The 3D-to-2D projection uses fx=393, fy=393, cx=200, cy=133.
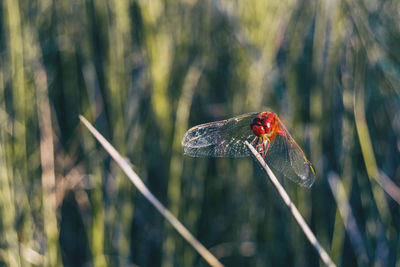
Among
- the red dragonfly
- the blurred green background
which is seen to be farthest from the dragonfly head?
the blurred green background

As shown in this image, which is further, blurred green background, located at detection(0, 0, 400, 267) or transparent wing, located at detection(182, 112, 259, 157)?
blurred green background, located at detection(0, 0, 400, 267)

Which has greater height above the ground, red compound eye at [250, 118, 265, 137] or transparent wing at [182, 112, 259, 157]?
red compound eye at [250, 118, 265, 137]

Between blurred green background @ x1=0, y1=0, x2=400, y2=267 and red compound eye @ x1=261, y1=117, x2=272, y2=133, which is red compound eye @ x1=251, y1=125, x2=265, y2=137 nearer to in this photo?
red compound eye @ x1=261, y1=117, x2=272, y2=133

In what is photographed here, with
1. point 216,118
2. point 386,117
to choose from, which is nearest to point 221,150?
point 216,118

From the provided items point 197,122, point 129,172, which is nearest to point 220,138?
point 129,172

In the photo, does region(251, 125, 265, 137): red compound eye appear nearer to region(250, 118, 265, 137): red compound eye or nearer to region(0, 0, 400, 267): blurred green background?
region(250, 118, 265, 137): red compound eye

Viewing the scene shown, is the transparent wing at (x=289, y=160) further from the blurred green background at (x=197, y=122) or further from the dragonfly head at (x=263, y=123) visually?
the blurred green background at (x=197, y=122)
